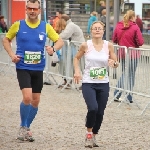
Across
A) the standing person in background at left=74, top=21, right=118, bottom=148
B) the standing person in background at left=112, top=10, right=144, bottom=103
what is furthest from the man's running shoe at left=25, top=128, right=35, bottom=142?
the standing person in background at left=112, top=10, right=144, bottom=103

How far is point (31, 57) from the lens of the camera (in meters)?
8.84

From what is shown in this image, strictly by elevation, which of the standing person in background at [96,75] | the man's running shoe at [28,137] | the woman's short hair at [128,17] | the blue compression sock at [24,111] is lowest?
the man's running shoe at [28,137]

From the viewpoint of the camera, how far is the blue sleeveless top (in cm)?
888

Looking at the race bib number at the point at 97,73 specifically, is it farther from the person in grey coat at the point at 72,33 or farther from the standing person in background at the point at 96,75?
the person in grey coat at the point at 72,33

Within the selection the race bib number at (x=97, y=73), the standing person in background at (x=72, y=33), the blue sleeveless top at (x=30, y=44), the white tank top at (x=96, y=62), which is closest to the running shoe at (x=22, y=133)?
the blue sleeveless top at (x=30, y=44)

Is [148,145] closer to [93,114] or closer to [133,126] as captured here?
[93,114]

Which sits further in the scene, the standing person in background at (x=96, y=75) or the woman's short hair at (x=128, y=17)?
the woman's short hair at (x=128, y=17)

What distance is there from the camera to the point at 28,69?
8.91 meters


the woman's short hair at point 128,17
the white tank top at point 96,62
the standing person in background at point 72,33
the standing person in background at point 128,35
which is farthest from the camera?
the standing person in background at point 72,33

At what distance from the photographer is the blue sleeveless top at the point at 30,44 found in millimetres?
8875

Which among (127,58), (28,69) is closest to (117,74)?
(127,58)

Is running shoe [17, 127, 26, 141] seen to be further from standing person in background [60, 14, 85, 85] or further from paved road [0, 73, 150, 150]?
standing person in background [60, 14, 85, 85]

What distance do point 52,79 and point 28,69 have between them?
9.18m

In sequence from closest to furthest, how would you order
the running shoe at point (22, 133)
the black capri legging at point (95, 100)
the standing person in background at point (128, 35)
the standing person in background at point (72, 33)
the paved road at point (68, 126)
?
the black capri legging at point (95, 100)
the paved road at point (68, 126)
the running shoe at point (22, 133)
the standing person in background at point (128, 35)
the standing person in background at point (72, 33)
